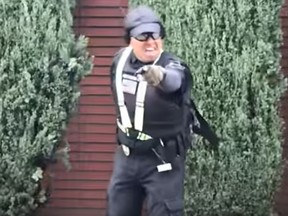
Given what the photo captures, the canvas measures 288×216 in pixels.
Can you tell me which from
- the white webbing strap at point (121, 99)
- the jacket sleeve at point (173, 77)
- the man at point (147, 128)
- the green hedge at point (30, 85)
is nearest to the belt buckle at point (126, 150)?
the man at point (147, 128)

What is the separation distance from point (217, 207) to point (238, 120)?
0.67 metres

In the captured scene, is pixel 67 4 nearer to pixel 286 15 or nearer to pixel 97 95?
pixel 97 95

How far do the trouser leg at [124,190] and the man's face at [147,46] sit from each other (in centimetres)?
64

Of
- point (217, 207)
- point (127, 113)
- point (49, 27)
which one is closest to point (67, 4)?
point (49, 27)

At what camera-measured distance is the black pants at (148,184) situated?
216 inches

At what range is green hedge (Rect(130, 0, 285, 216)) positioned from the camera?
659cm

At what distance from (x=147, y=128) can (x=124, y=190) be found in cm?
43

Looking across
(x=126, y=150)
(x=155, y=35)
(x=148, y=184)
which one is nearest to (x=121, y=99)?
(x=126, y=150)

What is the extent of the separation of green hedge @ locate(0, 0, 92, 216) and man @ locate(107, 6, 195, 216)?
3.11ft

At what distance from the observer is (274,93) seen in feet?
21.8

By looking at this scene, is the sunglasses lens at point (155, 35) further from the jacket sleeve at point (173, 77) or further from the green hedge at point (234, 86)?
the green hedge at point (234, 86)

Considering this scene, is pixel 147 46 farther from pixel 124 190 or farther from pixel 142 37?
pixel 124 190

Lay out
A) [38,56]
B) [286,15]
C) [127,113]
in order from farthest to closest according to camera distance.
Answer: [286,15]
[38,56]
[127,113]

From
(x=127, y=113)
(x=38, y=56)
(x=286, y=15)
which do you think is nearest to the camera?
(x=127, y=113)
